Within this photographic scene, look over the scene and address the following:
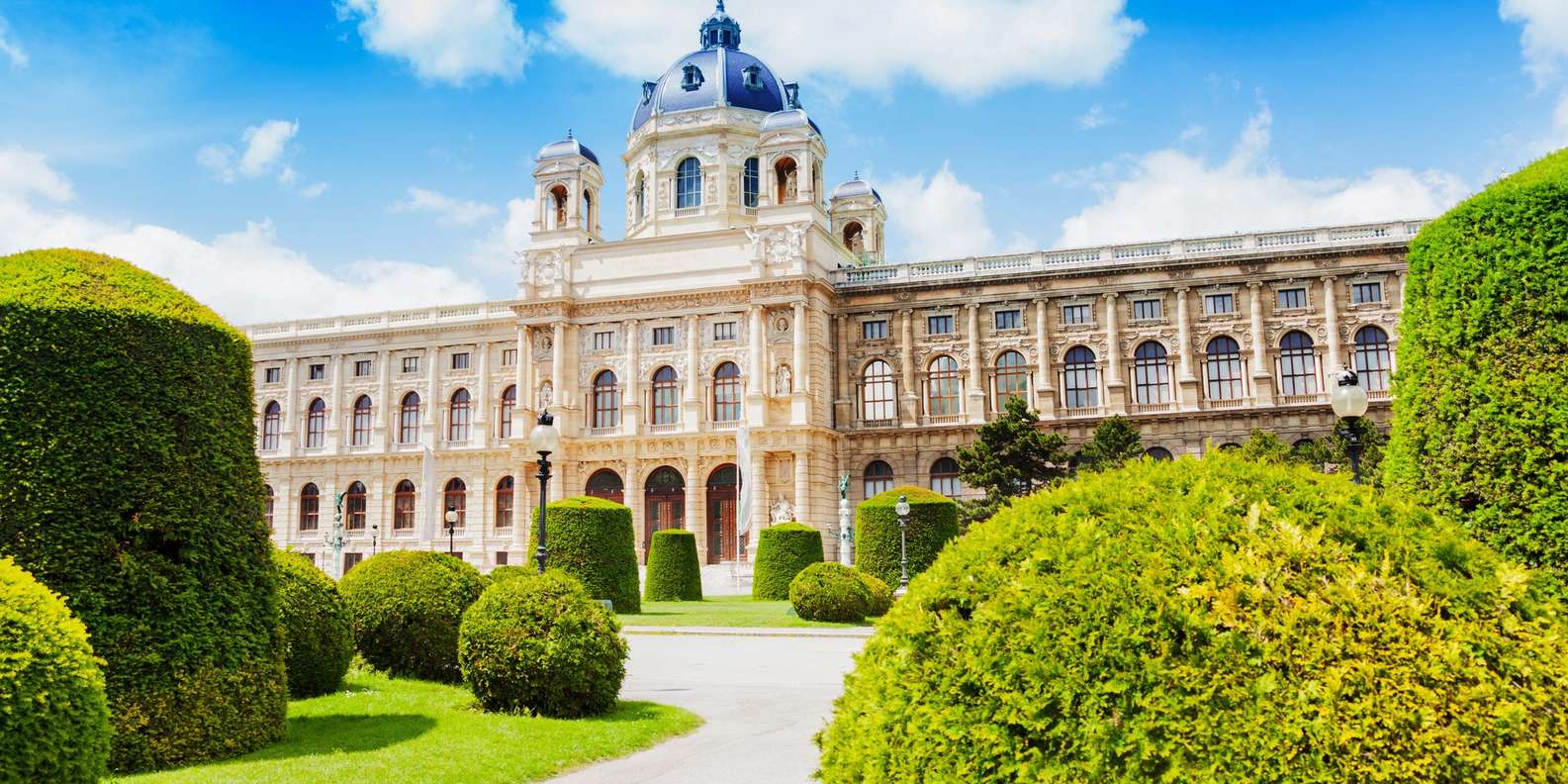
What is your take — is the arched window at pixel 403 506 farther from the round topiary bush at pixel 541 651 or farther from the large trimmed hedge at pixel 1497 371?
the large trimmed hedge at pixel 1497 371

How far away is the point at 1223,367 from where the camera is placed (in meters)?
48.7

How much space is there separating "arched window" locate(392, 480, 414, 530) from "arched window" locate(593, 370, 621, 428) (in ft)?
40.7

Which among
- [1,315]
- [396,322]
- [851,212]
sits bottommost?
[1,315]

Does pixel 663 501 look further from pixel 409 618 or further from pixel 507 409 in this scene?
pixel 409 618

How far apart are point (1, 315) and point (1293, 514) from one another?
357 inches

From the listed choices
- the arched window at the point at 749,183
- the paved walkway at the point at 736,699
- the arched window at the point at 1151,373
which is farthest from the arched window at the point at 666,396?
the paved walkway at the point at 736,699

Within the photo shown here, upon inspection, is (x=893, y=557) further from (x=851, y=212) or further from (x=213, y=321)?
(x=851, y=212)

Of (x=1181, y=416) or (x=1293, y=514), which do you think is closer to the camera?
(x=1293, y=514)

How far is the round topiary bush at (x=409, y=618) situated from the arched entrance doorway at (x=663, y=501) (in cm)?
3634

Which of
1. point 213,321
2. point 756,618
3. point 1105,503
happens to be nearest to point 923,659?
point 1105,503

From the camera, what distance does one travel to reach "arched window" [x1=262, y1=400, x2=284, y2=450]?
62562 mm

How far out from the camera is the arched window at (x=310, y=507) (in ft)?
199

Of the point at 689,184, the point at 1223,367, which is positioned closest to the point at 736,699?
the point at 1223,367

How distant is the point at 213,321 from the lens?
31.2ft
